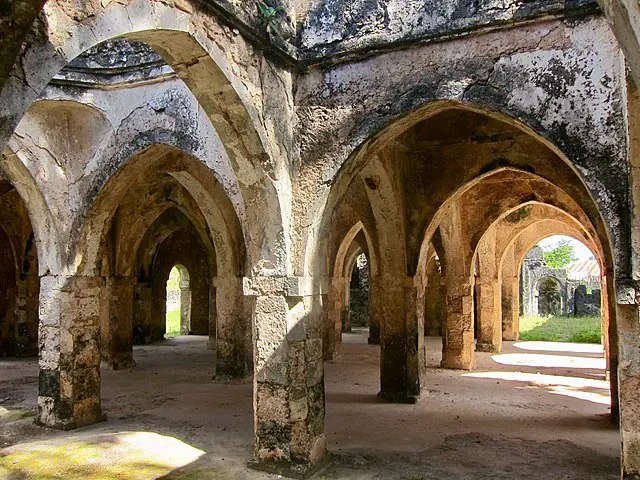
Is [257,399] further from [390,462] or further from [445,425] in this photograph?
[445,425]

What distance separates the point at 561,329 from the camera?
20469 mm

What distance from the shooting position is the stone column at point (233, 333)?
948 centimetres

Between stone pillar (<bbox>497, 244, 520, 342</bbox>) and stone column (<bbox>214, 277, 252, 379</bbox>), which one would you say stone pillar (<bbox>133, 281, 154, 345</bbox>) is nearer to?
stone column (<bbox>214, 277, 252, 379</bbox>)

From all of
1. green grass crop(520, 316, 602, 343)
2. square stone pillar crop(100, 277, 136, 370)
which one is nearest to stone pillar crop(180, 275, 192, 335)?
square stone pillar crop(100, 277, 136, 370)

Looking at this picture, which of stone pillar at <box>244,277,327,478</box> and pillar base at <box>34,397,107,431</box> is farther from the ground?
stone pillar at <box>244,277,327,478</box>

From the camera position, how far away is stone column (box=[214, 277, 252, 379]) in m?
9.48

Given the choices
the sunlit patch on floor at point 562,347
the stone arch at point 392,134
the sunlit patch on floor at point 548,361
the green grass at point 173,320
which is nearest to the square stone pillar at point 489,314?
the sunlit patch on floor at point 548,361

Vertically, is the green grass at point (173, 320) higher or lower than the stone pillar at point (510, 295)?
lower

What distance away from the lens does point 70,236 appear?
21.7 feet

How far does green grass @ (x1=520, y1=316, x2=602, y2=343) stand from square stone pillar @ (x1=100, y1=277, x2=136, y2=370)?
481 inches

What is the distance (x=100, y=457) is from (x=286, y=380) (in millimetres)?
2219

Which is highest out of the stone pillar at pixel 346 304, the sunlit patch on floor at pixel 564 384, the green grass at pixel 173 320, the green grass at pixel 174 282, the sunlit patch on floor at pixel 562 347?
the green grass at pixel 174 282

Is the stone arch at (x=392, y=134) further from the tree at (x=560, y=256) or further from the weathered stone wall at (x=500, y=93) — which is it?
the tree at (x=560, y=256)

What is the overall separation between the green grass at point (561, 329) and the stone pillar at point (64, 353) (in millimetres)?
14479
